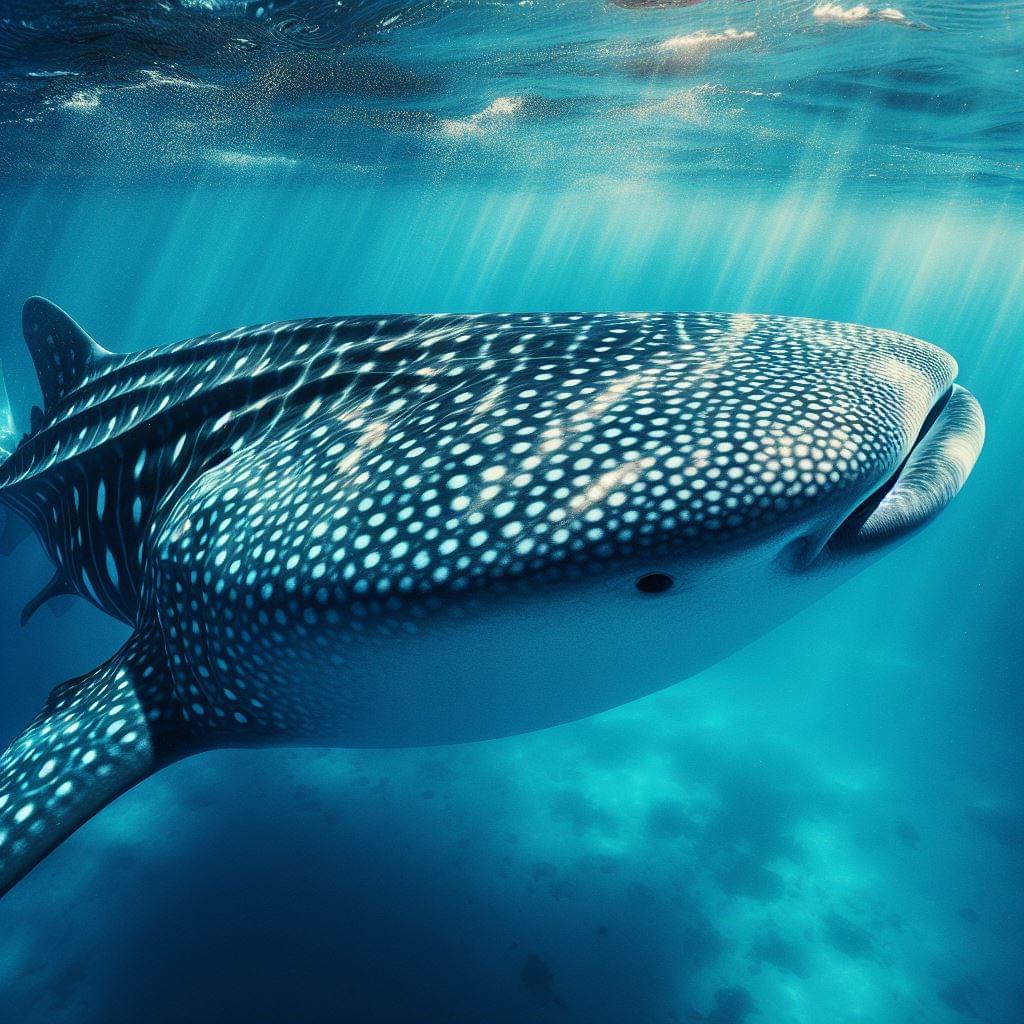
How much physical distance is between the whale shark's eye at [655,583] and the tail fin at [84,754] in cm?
177

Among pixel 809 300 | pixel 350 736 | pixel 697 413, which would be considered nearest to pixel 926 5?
pixel 697 413

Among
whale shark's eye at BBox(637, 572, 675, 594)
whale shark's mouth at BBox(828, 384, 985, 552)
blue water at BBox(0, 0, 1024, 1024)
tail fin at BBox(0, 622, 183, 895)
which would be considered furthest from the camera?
blue water at BBox(0, 0, 1024, 1024)

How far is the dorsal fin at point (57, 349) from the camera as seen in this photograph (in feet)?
14.2

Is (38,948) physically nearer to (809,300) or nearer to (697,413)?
(697,413)

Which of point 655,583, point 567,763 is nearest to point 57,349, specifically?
point 655,583

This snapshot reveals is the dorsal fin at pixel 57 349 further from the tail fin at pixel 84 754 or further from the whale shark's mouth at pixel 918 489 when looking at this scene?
the whale shark's mouth at pixel 918 489

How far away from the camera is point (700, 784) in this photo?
42.5 feet

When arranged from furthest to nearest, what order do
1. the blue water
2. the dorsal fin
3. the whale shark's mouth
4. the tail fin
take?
the blue water, the dorsal fin, the tail fin, the whale shark's mouth

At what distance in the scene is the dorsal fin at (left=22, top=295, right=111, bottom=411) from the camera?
4.32 metres

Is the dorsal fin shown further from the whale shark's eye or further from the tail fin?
the whale shark's eye

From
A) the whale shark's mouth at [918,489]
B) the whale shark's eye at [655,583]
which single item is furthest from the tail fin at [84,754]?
the whale shark's mouth at [918,489]

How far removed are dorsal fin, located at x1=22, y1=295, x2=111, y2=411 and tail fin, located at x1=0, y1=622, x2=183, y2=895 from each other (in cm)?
240

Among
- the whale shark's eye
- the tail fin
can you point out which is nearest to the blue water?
the whale shark's eye

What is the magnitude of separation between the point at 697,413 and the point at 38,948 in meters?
9.22
